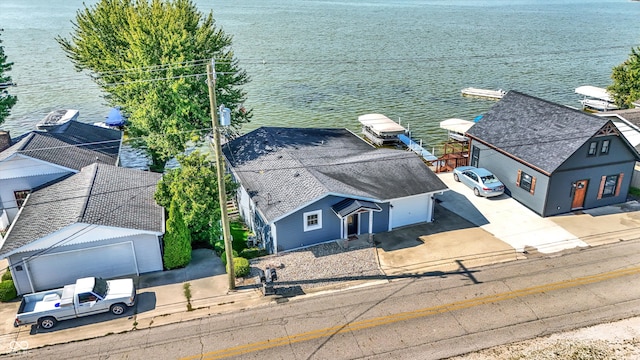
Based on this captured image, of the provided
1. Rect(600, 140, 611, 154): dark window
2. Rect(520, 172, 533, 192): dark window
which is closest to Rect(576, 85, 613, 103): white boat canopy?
Rect(600, 140, 611, 154): dark window

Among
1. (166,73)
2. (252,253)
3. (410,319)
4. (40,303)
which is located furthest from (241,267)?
(166,73)

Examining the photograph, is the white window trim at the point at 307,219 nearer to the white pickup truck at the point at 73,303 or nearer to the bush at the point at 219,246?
the bush at the point at 219,246

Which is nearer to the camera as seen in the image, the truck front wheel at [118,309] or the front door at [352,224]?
the truck front wheel at [118,309]

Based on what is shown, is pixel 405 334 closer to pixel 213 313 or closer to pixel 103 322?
pixel 213 313

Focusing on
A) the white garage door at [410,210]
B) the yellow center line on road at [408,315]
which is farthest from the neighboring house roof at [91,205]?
the white garage door at [410,210]

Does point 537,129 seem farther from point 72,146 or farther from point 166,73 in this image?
point 72,146
